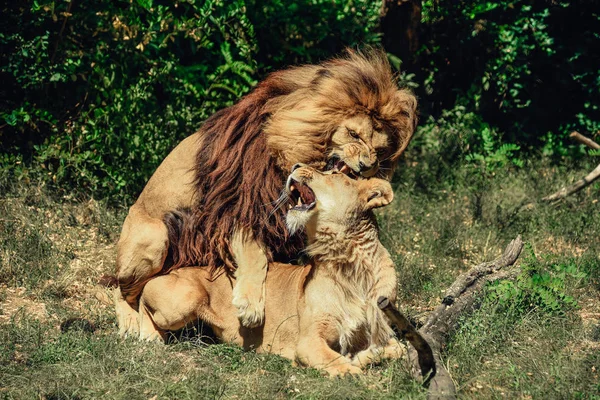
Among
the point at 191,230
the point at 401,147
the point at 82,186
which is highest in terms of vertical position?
the point at 401,147

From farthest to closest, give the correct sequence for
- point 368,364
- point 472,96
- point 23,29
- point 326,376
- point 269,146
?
point 472,96, point 23,29, point 269,146, point 368,364, point 326,376

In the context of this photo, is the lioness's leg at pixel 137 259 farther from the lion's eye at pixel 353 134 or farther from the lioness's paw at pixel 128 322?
the lion's eye at pixel 353 134

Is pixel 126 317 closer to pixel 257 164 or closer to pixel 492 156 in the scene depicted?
pixel 257 164

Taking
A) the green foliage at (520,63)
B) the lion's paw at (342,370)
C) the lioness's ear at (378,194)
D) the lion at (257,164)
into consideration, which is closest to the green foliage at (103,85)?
the lion at (257,164)

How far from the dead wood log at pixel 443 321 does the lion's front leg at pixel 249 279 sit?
1044mm

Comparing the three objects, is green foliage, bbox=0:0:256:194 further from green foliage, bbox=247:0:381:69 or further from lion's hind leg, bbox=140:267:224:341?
lion's hind leg, bbox=140:267:224:341

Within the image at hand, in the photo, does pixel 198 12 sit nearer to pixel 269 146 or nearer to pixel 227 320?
pixel 269 146

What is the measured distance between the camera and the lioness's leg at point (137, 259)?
5.47 m

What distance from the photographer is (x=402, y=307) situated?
580cm

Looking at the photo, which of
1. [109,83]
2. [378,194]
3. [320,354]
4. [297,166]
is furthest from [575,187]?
[109,83]

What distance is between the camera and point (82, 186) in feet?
24.3

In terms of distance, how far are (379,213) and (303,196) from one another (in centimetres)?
265

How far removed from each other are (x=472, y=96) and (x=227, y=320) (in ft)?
16.1

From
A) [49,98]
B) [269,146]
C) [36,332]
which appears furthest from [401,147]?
[49,98]
